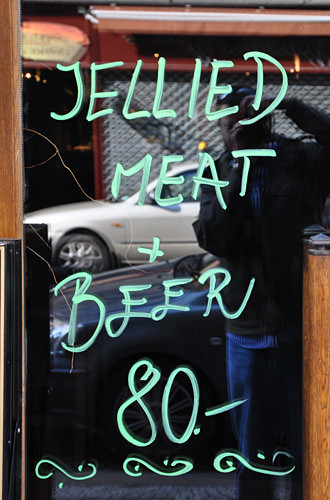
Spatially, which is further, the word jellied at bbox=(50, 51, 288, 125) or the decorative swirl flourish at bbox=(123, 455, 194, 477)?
the decorative swirl flourish at bbox=(123, 455, 194, 477)

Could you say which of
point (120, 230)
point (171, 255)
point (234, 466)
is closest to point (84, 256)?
point (120, 230)

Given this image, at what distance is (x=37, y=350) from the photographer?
2643 mm

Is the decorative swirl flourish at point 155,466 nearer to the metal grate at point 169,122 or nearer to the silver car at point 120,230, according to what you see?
the silver car at point 120,230

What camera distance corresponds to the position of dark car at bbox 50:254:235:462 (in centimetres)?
261

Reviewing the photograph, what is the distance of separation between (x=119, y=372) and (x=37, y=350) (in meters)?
0.32

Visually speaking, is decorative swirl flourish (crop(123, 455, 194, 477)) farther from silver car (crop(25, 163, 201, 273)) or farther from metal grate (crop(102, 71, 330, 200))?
metal grate (crop(102, 71, 330, 200))

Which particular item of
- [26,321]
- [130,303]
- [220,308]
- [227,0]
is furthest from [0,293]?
[227,0]

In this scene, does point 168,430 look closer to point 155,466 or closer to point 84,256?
point 155,466

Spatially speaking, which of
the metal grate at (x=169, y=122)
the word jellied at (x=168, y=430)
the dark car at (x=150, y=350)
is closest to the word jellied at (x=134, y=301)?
the dark car at (x=150, y=350)

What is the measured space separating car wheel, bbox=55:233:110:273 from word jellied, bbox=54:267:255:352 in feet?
0.10

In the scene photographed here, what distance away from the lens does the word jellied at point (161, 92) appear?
2.52 m

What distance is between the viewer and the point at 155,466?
2.67 m

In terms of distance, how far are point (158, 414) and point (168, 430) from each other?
0.23 ft

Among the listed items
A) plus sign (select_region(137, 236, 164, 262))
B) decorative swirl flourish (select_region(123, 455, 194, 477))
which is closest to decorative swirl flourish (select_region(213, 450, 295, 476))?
decorative swirl flourish (select_region(123, 455, 194, 477))
